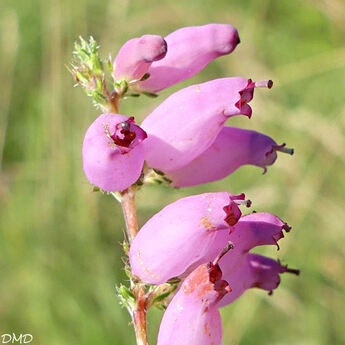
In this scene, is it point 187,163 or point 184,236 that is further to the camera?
point 187,163

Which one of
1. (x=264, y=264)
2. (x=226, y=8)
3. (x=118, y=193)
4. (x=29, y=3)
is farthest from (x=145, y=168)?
(x=29, y=3)

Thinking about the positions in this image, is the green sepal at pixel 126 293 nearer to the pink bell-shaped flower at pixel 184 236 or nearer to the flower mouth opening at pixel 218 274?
the pink bell-shaped flower at pixel 184 236

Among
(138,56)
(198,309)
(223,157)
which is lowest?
(198,309)

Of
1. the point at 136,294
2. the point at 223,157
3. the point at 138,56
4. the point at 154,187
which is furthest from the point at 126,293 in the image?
the point at 154,187

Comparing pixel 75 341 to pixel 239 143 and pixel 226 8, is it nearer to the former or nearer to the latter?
pixel 239 143

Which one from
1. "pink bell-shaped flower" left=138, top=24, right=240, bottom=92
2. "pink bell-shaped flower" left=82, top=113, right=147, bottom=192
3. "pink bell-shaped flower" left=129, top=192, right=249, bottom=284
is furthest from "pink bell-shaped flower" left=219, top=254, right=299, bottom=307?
"pink bell-shaped flower" left=138, top=24, right=240, bottom=92

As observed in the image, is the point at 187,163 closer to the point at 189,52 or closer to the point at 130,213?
the point at 130,213
